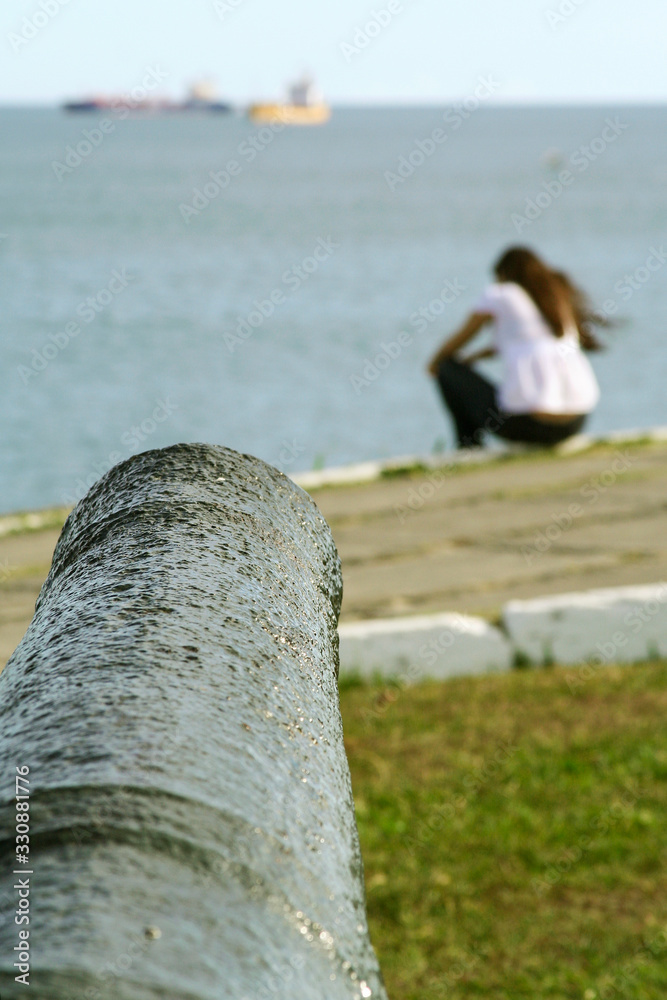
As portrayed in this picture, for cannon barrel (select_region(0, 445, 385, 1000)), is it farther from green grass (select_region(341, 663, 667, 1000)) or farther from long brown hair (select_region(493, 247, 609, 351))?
long brown hair (select_region(493, 247, 609, 351))

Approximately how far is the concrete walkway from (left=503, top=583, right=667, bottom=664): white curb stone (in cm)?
31

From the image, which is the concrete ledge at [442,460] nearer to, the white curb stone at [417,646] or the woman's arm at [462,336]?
the woman's arm at [462,336]

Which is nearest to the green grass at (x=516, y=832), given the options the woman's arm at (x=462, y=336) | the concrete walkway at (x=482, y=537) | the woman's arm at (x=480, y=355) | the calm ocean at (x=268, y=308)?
the concrete walkway at (x=482, y=537)

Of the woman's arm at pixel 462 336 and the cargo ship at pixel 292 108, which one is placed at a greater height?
the cargo ship at pixel 292 108

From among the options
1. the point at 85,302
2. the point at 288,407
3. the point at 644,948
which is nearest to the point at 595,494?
the point at 644,948

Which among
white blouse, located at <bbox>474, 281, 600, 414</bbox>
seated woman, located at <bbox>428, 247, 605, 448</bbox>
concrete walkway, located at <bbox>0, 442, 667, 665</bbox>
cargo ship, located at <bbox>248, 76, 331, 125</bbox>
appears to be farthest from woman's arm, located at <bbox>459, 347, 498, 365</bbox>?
cargo ship, located at <bbox>248, 76, 331, 125</bbox>

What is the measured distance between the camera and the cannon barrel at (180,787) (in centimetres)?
93

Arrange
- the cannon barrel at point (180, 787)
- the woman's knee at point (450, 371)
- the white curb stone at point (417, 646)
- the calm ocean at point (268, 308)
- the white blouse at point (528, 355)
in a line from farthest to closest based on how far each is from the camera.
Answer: the calm ocean at point (268, 308)
the woman's knee at point (450, 371)
the white blouse at point (528, 355)
the white curb stone at point (417, 646)
the cannon barrel at point (180, 787)

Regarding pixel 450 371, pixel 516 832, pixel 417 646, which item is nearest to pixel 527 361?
pixel 450 371

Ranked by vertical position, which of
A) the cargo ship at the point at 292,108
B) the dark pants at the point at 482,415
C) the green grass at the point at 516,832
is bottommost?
the green grass at the point at 516,832

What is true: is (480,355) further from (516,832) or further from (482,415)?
(516,832)

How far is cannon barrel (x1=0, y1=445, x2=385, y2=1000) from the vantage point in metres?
0.93

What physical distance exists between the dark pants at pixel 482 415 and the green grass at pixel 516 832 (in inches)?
163

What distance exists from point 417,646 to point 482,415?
14.6 ft
